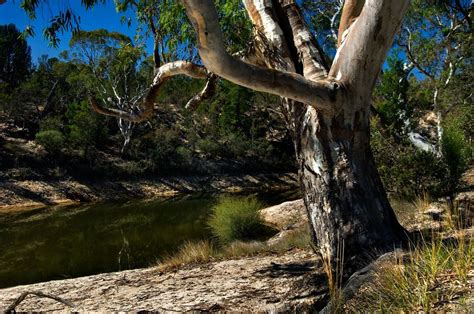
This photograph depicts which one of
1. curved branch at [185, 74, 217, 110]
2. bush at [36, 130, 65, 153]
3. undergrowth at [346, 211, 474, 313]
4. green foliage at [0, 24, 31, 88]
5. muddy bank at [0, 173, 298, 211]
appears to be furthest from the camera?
green foliage at [0, 24, 31, 88]

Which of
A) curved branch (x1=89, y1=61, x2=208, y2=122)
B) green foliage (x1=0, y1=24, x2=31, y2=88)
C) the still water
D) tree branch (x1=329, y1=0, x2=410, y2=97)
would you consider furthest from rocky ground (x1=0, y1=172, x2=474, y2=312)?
green foliage (x1=0, y1=24, x2=31, y2=88)

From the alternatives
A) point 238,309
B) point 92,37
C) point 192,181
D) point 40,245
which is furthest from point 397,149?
point 92,37

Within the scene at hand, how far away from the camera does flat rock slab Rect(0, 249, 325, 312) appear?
3906 mm

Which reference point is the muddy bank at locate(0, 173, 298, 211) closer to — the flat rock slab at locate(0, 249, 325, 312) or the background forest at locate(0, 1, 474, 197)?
the background forest at locate(0, 1, 474, 197)

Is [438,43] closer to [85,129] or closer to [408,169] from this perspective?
[408,169]

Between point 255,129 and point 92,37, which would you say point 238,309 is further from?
point 255,129

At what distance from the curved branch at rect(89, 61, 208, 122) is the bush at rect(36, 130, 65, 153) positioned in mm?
21172

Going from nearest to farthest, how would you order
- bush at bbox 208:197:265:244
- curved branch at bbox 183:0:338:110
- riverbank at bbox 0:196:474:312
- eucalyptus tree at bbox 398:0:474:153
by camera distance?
1. riverbank at bbox 0:196:474:312
2. curved branch at bbox 183:0:338:110
3. bush at bbox 208:197:265:244
4. eucalyptus tree at bbox 398:0:474:153

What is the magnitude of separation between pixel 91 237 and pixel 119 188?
1081 centimetres

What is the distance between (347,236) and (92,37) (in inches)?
916

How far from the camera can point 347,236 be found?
13.4 ft

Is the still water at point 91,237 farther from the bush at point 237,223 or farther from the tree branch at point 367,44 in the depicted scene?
the tree branch at point 367,44

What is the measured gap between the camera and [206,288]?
4.41 metres

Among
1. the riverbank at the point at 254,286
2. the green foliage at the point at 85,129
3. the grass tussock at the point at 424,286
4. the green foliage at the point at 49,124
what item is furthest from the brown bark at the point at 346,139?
the green foliage at the point at 49,124
